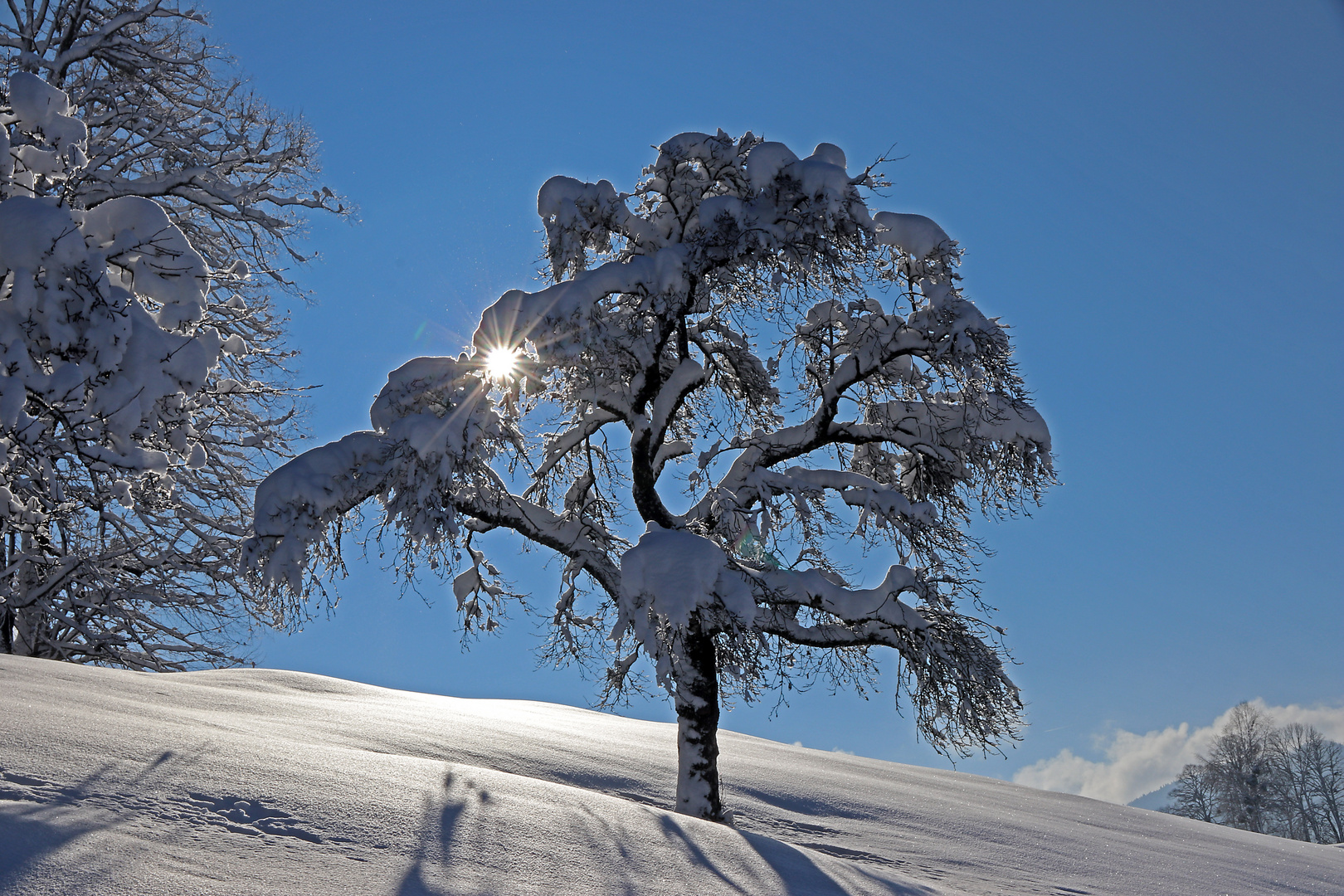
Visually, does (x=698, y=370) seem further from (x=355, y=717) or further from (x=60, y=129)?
(x=60, y=129)

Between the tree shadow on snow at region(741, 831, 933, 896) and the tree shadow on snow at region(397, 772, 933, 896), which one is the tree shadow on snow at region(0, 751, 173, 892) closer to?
the tree shadow on snow at region(397, 772, 933, 896)

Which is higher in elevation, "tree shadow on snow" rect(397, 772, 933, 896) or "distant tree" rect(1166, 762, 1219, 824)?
"tree shadow on snow" rect(397, 772, 933, 896)

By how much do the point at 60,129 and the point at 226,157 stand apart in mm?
7609

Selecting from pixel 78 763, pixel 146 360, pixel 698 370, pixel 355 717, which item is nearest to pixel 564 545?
pixel 698 370

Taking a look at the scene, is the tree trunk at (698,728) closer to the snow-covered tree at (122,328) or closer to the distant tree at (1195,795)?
the snow-covered tree at (122,328)

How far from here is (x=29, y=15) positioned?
1404 cm

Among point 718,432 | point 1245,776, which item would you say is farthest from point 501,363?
point 1245,776

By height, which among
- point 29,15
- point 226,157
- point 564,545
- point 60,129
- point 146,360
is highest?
point 29,15

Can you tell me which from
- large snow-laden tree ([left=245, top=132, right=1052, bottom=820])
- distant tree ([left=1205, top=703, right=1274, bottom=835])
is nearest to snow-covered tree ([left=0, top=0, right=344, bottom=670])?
large snow-laden tree ([left=245, top=132, right=1052, bottom=820])

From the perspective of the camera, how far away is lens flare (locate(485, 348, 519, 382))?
7.88 metres

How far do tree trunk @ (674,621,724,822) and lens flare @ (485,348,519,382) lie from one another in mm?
2770

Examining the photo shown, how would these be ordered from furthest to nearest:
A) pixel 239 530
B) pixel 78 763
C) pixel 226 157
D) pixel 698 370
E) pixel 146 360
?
pixel 226 157
pixel 239 530
pixel 698 370
pixel 146 360
pixel 78 763

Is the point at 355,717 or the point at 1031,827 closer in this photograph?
the point at 355,717

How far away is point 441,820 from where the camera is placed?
4945 millimetres
